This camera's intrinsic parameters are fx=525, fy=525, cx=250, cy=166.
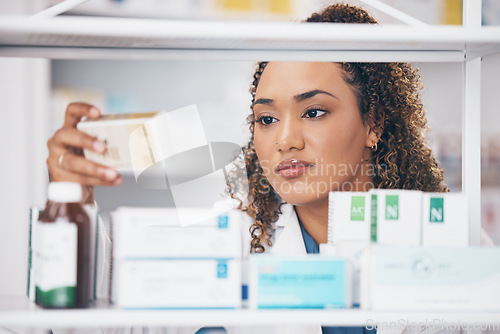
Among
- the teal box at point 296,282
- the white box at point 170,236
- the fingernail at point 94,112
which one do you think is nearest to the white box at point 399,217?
the teal box at point 296,282

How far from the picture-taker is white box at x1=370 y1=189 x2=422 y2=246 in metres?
1.03

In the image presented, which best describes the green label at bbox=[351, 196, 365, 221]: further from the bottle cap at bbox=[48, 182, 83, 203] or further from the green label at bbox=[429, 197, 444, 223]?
the bottle cap at bbox=[48, 182, 83, 203]

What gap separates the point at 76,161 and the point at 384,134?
833mm

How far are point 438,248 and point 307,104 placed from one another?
590 millimetres

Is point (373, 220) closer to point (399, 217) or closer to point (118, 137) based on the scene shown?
point (399, 217)

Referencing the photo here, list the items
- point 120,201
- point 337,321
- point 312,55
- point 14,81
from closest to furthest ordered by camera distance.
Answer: point 337,321
point 312,55
point 120,201
point 14,81

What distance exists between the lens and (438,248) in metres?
0.97

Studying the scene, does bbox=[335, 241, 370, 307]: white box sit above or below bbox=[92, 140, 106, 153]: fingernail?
below

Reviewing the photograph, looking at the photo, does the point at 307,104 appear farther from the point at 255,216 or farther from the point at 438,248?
the point at 438,248

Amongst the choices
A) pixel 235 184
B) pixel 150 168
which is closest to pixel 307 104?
pixel 235 184

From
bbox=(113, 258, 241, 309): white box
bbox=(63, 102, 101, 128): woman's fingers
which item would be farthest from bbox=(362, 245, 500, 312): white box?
bbox=(63, 102, 101, 128): woman's fingers

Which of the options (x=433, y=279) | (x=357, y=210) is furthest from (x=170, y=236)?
(x=433, y=279)

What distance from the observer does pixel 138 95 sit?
57.2 inches

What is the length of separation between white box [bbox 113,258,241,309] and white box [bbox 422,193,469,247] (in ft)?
1.26
